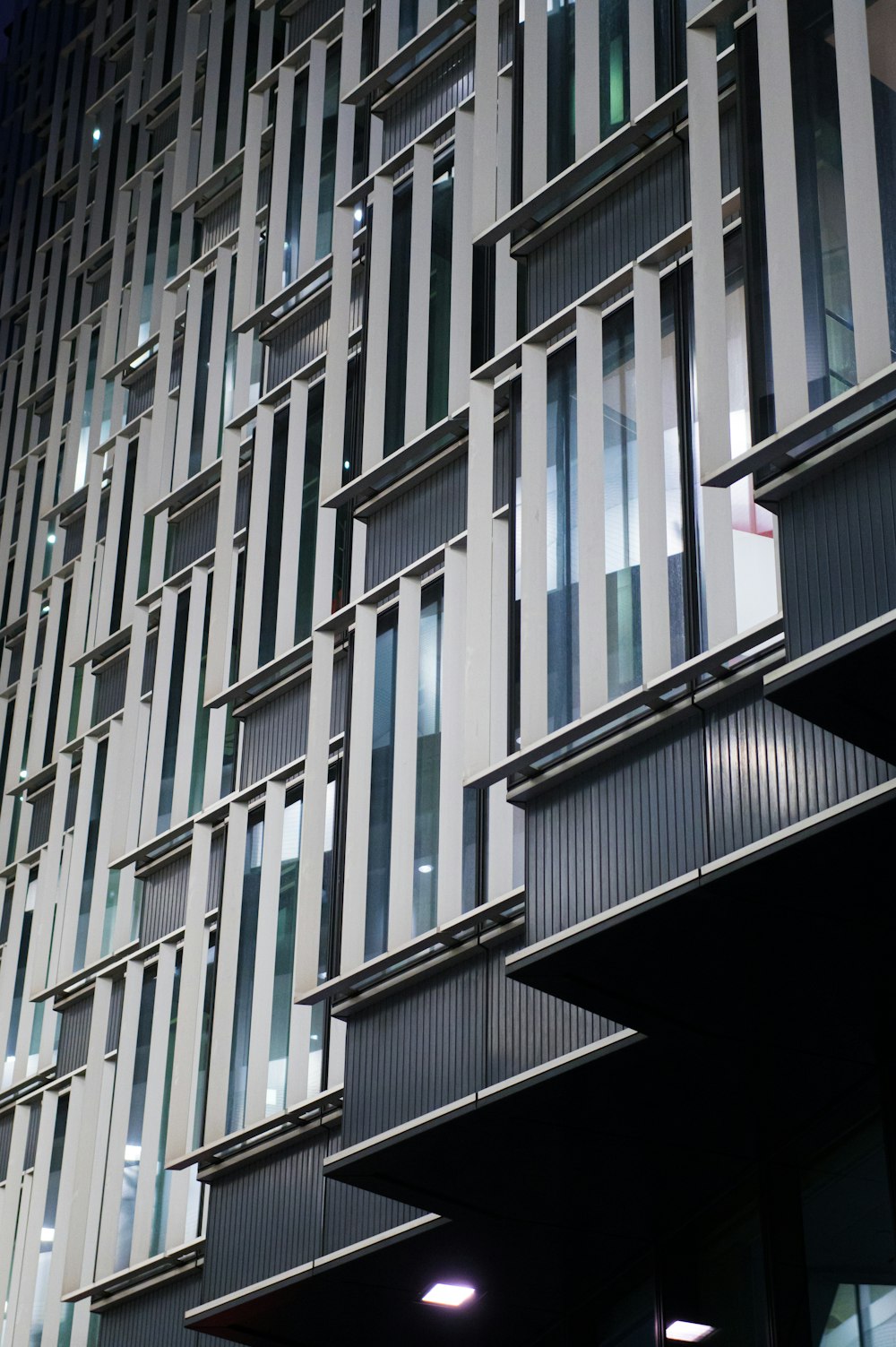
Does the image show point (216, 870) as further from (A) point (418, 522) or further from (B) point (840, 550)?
(B) point (840, 550)

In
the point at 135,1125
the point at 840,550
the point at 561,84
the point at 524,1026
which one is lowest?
the point at 524,1026

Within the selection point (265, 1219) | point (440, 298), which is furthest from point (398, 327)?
point (265, 1219)

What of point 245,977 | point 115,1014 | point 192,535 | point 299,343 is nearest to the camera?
point 245,977

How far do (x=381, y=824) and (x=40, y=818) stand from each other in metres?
13.3

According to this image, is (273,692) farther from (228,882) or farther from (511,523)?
(511,523)

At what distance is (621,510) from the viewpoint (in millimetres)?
14320

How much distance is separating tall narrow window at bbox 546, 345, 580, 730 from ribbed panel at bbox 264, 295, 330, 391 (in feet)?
24.0

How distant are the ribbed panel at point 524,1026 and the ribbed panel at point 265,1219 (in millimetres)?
3254

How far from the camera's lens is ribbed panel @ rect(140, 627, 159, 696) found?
25.3 meters

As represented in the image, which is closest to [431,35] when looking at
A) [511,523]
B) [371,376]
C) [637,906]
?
[371,376]

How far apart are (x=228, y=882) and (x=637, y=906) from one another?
25.8 ft

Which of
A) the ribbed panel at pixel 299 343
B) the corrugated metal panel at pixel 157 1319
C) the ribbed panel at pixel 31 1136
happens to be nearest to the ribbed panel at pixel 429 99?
the ribbed panel at pixel 299 343

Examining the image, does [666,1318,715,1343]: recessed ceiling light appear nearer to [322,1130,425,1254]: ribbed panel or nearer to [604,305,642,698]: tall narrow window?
[322,1130,425,1254]: ribbed panel

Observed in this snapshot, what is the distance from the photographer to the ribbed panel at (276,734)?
66.9 ft
